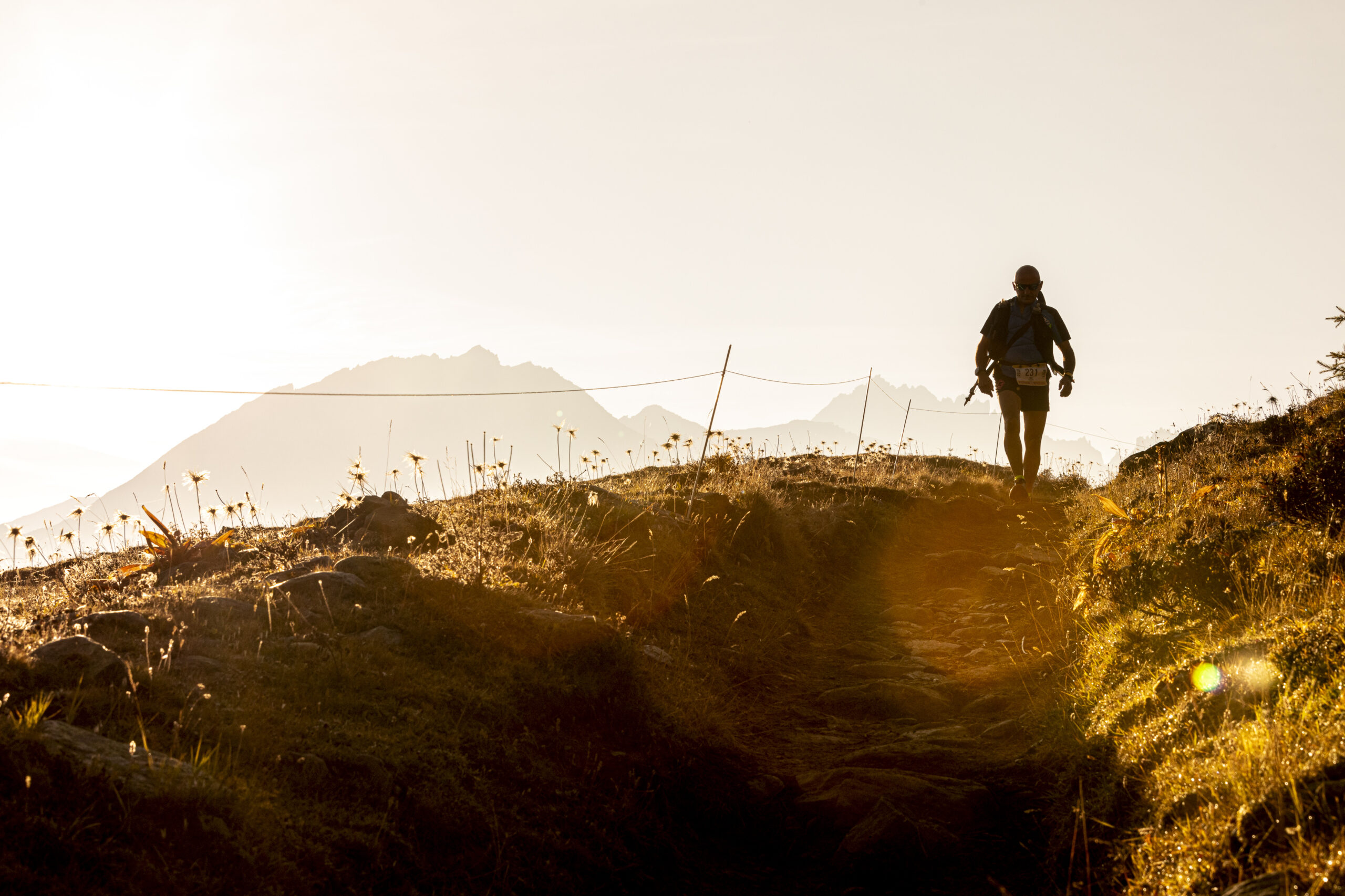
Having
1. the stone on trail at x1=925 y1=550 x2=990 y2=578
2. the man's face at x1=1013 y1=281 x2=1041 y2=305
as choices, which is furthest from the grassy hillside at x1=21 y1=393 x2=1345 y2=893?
the man's face at x1=1013 y1=281 x2=1041 y2=305

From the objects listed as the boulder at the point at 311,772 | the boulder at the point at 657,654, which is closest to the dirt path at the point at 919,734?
the boulder at the point at 657,654

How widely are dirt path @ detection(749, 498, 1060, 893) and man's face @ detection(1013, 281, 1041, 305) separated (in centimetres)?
394

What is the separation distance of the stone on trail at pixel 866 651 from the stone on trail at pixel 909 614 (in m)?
0.83

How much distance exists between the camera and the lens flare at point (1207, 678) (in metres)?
3.79

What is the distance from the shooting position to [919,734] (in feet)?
17.3

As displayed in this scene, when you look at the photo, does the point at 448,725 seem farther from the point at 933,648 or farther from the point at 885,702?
the point at 933,648

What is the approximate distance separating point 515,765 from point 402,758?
24.1 inches

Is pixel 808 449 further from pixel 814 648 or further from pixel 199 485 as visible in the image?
pixel 199 485

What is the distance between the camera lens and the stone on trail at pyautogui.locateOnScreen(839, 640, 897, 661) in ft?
23.8

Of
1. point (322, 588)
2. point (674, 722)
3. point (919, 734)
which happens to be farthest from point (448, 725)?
point (919, 734)

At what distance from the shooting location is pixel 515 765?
4004 millimetres

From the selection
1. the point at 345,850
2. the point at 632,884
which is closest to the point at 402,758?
the point at 345,850

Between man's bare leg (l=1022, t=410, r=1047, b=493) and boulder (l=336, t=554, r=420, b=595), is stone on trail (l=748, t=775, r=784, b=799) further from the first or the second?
man's bare leg (l=1022, t=410, r=1047, b=493)

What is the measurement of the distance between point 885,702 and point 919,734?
68 centimetres
